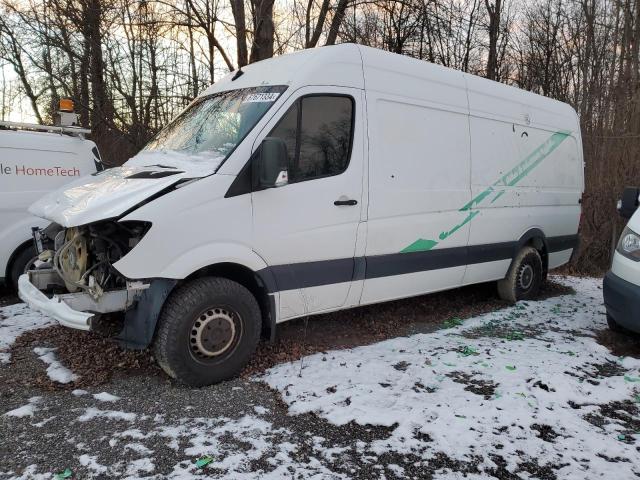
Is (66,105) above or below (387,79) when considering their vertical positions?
above

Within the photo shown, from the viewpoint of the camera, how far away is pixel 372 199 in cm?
483

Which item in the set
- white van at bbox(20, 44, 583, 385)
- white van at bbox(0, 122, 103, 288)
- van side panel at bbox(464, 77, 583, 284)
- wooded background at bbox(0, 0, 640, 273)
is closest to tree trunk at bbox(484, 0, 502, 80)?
wooded background at bbox(0, 0, 640, 273)

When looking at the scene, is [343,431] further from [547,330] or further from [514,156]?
[514,156]

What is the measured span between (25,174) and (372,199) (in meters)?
4.59

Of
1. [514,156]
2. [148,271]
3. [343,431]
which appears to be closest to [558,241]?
[514,156]

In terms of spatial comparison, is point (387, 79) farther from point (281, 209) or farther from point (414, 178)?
point (281, 209)

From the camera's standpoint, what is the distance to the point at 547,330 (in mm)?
5809

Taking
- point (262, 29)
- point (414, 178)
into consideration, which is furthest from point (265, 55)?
point (414, 178)

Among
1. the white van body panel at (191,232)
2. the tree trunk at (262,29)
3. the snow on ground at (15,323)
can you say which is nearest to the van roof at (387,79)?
the white van body panel at (191,232)

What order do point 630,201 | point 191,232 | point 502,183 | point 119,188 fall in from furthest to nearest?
point 502,183 < point 630,201 < point 119,188 < point 191,232

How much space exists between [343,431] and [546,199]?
492 cm

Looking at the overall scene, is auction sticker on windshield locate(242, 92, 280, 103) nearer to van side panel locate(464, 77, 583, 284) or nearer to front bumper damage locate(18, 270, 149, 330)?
front bumper damage locate(18, 270, 149, 330)

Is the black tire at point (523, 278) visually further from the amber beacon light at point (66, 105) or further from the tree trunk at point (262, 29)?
the tree trunk at point (262, 29)

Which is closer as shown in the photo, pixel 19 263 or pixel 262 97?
pixel 262 97
